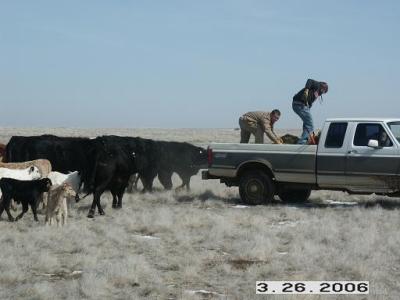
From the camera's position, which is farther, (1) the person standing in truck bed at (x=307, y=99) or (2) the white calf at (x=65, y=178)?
(1) the person standing in truck bed at (x=307, y=99)

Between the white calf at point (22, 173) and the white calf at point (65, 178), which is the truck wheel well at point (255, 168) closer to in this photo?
the white calf at point (65, 178)

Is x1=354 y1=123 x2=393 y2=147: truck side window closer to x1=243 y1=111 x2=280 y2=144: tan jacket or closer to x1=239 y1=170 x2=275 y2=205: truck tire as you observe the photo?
x1=239 y1=170 x2=275 y2=205: truck tire

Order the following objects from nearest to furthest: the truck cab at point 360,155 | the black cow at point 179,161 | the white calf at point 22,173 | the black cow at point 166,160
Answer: the white calf at point 22,173, the truck cab at point 360,155, the black cow at point 166,160, the black cow at point 179,161

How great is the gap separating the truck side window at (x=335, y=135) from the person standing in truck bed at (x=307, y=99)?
1076mm

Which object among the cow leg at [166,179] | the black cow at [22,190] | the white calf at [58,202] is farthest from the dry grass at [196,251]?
the cow leg at [166,179]

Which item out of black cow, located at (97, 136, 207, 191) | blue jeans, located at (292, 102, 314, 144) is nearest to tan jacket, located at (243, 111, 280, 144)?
blue jeans, located at (292, 102, 314, 144)

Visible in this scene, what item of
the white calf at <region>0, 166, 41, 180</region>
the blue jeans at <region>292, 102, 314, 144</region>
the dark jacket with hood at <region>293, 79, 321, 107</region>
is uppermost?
the dark jacket with hood at <region>293, 79, 321, 107</region>

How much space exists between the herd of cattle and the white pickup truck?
243 cm

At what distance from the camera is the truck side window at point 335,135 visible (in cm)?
1401

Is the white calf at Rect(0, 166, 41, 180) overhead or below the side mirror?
below

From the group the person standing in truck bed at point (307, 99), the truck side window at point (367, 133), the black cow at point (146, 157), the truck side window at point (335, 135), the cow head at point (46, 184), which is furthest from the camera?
the black cow at point (146, 157)

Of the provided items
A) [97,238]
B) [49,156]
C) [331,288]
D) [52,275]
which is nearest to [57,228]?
[97,238]

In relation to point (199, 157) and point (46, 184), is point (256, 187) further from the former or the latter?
point (199, 157)

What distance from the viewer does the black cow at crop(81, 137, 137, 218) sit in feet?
44.5
